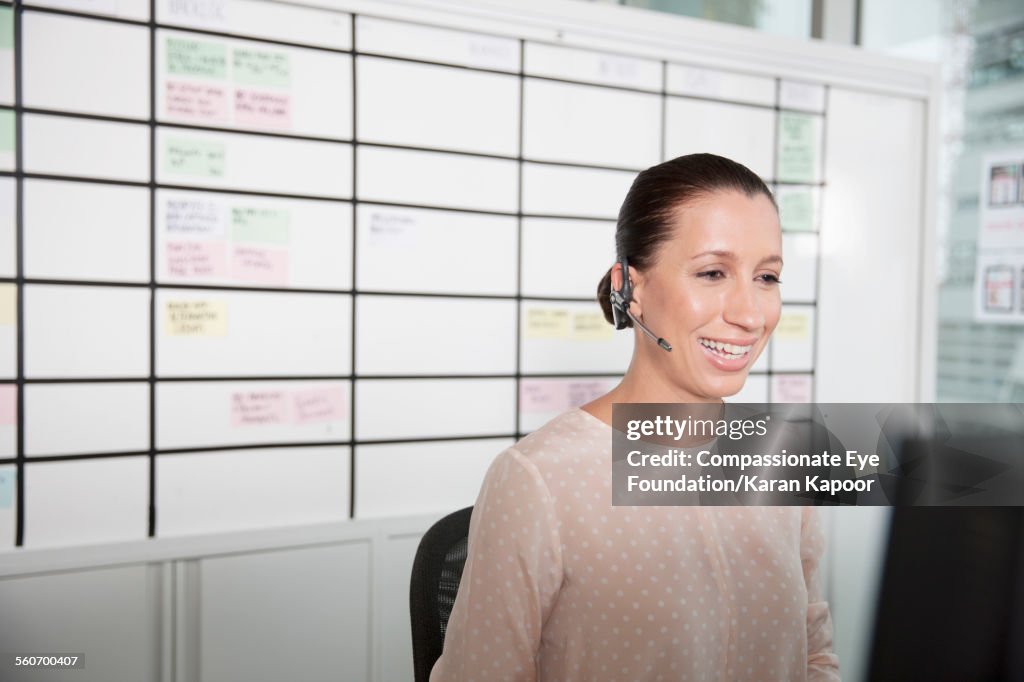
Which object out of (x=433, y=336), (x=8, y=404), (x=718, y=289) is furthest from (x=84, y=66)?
(x=718, y=289)

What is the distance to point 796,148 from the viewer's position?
2285mm

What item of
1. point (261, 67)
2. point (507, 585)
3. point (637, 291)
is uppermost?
point (261, 67)

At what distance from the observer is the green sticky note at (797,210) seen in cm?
229

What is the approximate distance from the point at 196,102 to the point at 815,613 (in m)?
1.62

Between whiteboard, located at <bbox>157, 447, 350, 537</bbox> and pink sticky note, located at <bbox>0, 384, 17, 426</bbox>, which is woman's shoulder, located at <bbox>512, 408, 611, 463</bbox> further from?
pink sticky note, located at <bbox>0, 384, 17, 426</bbox>

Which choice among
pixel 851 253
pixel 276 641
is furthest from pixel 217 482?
pixel 851 253

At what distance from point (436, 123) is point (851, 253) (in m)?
1.42

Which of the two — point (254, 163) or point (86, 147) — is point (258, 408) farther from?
point (86, 147)

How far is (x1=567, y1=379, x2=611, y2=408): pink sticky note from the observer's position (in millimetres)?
2074

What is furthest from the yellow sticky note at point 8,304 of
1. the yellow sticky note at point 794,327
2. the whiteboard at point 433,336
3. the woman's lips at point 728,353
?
the yellow sticky note at point 794,327

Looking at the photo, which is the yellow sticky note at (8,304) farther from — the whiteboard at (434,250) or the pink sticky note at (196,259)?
the whiteboard at (434,250)

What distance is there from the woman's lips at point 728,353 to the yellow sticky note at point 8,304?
56.3 inches

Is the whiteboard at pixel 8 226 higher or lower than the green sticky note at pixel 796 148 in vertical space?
lower

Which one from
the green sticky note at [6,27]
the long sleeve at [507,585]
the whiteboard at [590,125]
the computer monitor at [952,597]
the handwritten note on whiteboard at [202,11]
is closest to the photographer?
the computer monitor at [952,597]
